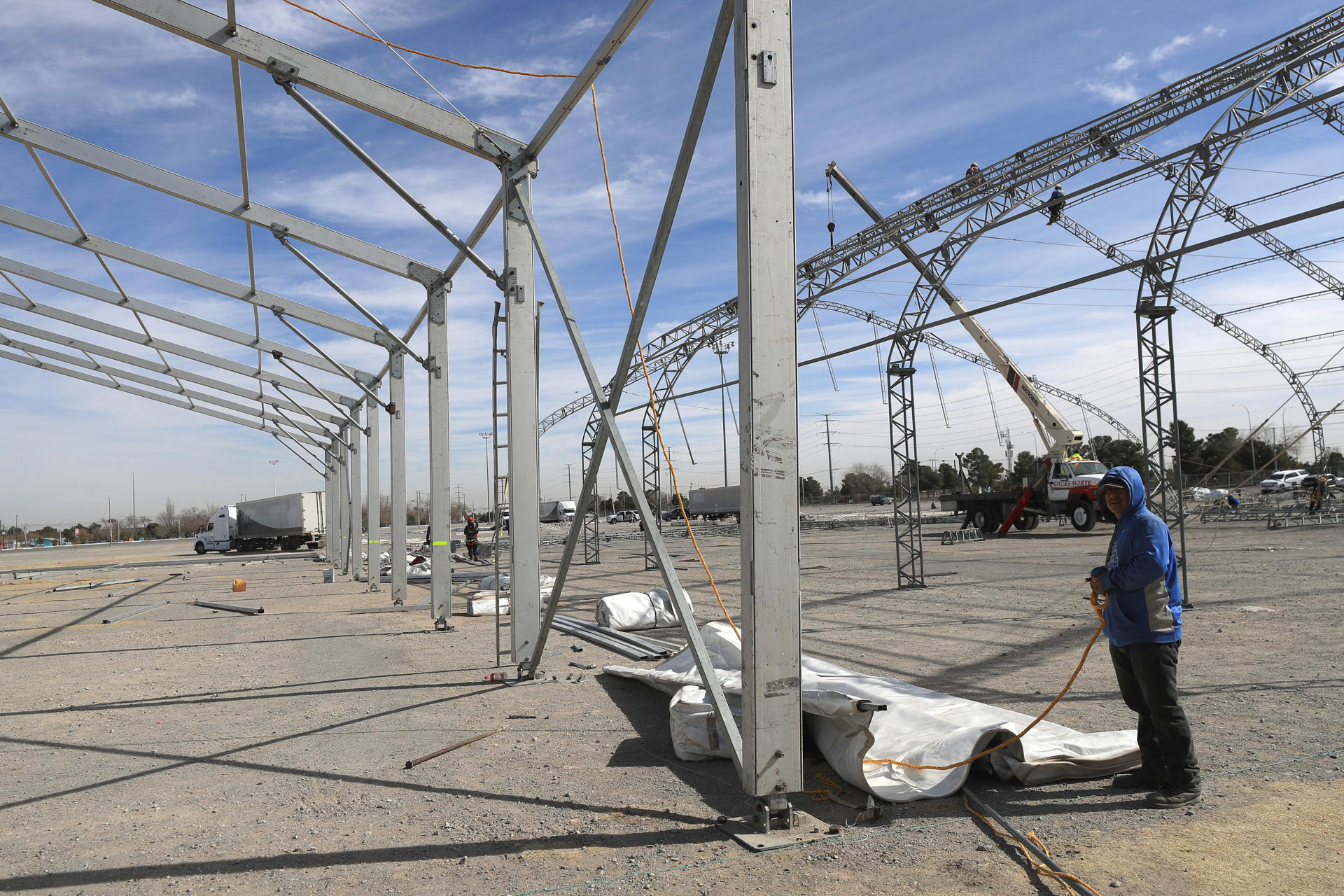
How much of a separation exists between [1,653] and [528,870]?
11.2m

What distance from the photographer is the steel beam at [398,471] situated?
15.2 meters

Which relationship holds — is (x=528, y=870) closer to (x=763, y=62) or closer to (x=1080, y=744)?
(x=1080, y=744)

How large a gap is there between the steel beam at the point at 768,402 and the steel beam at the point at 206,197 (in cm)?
888

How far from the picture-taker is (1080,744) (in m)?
4.91

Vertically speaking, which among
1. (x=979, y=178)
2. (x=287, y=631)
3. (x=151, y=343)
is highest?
(x=979, y=178)

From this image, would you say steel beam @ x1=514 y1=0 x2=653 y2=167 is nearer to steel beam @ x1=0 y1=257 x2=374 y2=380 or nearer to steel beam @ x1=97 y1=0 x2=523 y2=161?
steel beam @ x1=97 y1=0 x2=523 y2=161

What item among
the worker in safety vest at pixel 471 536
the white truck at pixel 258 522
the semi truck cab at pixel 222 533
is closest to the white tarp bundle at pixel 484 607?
the worker in safety vest at pixel 471 536

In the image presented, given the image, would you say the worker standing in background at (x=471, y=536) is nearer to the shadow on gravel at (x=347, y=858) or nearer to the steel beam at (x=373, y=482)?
the steel beam at (x=373, y=482)

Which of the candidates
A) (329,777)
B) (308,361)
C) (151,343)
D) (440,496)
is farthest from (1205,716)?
(151,343)

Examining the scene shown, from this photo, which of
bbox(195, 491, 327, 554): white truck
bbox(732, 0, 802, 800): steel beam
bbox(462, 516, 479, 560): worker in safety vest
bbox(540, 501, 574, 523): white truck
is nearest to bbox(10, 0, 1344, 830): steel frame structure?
Result: bbox(732, 0, 802, 800): steel beam

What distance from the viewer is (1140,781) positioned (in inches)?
183

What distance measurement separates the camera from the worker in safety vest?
96.6 feet

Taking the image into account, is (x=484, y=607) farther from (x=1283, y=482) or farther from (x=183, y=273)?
(x=1283, y=482)

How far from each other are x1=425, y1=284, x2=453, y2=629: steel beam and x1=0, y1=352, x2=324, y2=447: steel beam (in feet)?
45.0
